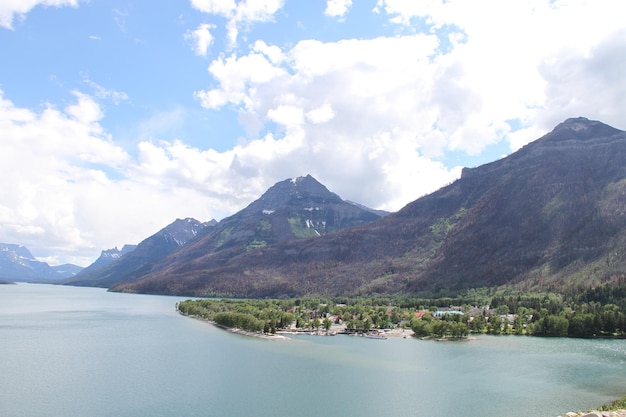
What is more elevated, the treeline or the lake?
the treeline

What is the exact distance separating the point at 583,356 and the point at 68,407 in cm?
9869

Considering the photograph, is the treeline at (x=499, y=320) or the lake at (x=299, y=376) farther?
the treeline at (x=499, y=320)

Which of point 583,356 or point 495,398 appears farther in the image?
point 583,356

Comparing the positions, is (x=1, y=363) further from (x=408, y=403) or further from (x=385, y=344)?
(x=385, y=344)

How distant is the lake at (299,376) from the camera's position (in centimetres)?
6631

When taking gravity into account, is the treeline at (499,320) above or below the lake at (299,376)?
above

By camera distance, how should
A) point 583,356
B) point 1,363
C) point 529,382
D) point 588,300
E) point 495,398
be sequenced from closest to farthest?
point 495,398, point 529,382, point 1,363, point 583,356, point 588,300

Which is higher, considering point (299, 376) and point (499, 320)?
point (499, 320)

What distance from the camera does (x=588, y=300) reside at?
17788 centimetres

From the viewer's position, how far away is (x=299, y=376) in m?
85.1

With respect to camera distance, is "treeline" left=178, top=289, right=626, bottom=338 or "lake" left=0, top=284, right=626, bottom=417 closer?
"lake" left=0, top=284, right=626, bottom=417

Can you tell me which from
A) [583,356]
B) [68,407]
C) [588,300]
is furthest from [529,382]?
[588,300]

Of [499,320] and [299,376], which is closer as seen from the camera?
[299,376]

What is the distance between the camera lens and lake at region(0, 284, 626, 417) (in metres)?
66.3
